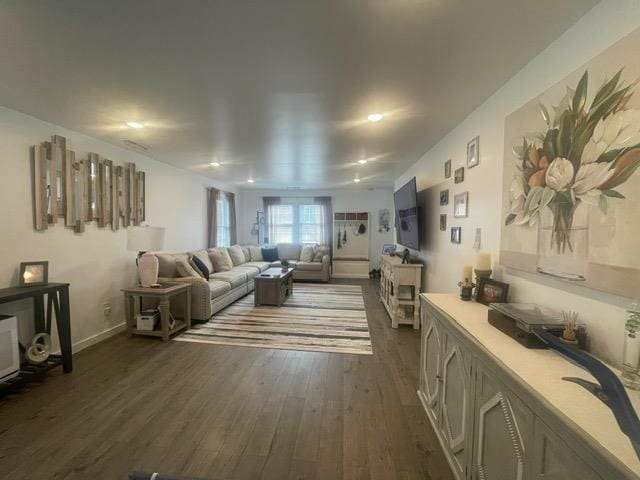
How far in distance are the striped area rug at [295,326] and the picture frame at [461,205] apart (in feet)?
5.66

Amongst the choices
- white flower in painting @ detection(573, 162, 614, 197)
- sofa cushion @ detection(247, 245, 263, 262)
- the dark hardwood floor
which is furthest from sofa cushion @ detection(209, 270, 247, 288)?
white flower in painting @ detection(573, 162, 614, 197)

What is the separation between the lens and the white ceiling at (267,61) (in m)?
1.25

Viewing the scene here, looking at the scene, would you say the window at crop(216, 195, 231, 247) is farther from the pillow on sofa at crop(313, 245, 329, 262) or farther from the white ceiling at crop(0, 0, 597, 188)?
the white ceiling at crop(0, 0, 597, 188)

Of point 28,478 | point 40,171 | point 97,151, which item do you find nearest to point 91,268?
point 40,171

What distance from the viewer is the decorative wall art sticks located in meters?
2.59

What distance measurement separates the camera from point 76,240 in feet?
9.70

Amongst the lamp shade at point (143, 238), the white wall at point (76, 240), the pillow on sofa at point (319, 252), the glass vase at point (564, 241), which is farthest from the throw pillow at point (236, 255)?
the glass vase at point (564, 241)

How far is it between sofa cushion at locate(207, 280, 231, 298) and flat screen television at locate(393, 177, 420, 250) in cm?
292

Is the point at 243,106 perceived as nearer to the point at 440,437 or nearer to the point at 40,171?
the point at 40,171

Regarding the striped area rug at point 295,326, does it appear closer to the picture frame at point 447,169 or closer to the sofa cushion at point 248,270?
the sofa cushion at point 248,270

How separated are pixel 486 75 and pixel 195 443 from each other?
3037 mm

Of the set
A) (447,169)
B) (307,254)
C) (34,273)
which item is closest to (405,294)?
(447,169)

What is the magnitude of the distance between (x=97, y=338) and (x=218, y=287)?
4.87 feet

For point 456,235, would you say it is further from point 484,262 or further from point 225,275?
point 225,275
